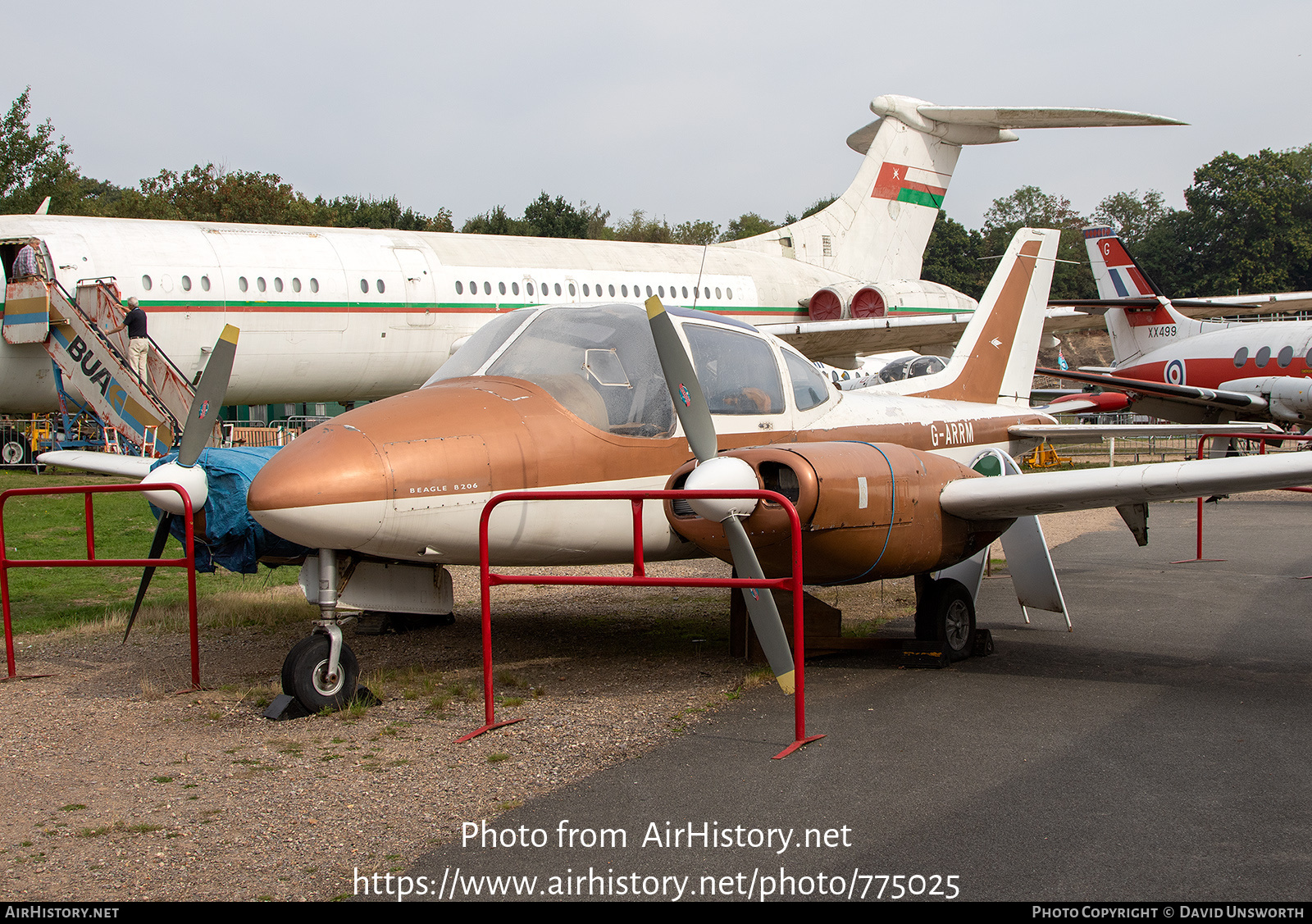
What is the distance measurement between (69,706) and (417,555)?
88.3 inches

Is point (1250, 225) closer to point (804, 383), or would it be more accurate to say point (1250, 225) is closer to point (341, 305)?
point (341, 305)

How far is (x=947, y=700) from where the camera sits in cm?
565

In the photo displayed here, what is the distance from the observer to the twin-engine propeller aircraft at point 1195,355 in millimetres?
22750

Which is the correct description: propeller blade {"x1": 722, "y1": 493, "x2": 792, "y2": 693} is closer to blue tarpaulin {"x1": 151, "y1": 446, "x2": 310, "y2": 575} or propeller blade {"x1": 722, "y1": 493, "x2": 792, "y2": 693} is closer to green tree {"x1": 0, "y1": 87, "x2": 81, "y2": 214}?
blue tarpaulin {"x1": 151, "y1": 446, "x2": 310, "y2": 575}

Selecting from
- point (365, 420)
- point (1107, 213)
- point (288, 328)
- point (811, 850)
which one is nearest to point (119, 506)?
point (288, 328)

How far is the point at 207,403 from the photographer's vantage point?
20.3 ft

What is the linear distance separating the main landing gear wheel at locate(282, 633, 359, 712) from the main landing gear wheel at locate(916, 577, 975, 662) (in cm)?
362

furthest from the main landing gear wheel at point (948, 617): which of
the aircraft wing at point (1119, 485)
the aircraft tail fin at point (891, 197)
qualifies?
the aircraft tail fin at point (891, 197)

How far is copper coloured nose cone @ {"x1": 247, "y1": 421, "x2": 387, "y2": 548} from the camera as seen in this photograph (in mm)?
5027

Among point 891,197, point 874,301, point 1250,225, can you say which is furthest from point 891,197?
point 1250,225

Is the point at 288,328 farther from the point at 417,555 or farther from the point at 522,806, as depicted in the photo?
the point at 522,806

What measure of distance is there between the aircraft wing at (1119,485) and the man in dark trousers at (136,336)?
44.9 ft

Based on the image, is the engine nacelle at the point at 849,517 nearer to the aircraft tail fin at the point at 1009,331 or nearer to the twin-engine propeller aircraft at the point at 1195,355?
the aircraft tail fin at the point at 1009,331

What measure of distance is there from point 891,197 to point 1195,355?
9.00 m
